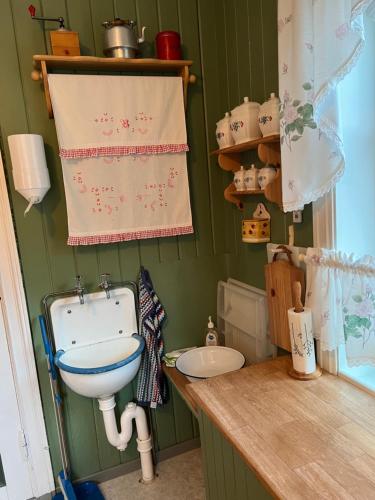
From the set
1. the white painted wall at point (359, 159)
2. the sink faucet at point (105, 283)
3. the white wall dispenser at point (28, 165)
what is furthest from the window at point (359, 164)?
the white wall dispenser at point (28, 165)

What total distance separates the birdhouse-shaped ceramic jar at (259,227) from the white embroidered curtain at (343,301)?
309 mm

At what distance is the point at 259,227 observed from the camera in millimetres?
1678

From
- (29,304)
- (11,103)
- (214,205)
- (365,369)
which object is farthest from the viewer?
(214,205)

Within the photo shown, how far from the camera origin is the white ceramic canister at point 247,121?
1551mm

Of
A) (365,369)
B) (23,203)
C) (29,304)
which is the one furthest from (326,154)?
(29,304)

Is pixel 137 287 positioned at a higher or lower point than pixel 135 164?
lower

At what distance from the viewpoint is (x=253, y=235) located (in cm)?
170

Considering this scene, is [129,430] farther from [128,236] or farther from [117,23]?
[117,23]

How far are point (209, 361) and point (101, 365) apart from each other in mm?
536

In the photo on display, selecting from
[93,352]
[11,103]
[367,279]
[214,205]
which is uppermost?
[11,103]

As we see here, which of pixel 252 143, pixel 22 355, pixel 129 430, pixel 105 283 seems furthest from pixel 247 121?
pixel 129 430

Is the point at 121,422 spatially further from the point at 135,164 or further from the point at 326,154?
the point at 326,154

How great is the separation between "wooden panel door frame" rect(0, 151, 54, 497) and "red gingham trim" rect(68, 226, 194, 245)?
29cm

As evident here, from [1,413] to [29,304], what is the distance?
1.78ft
